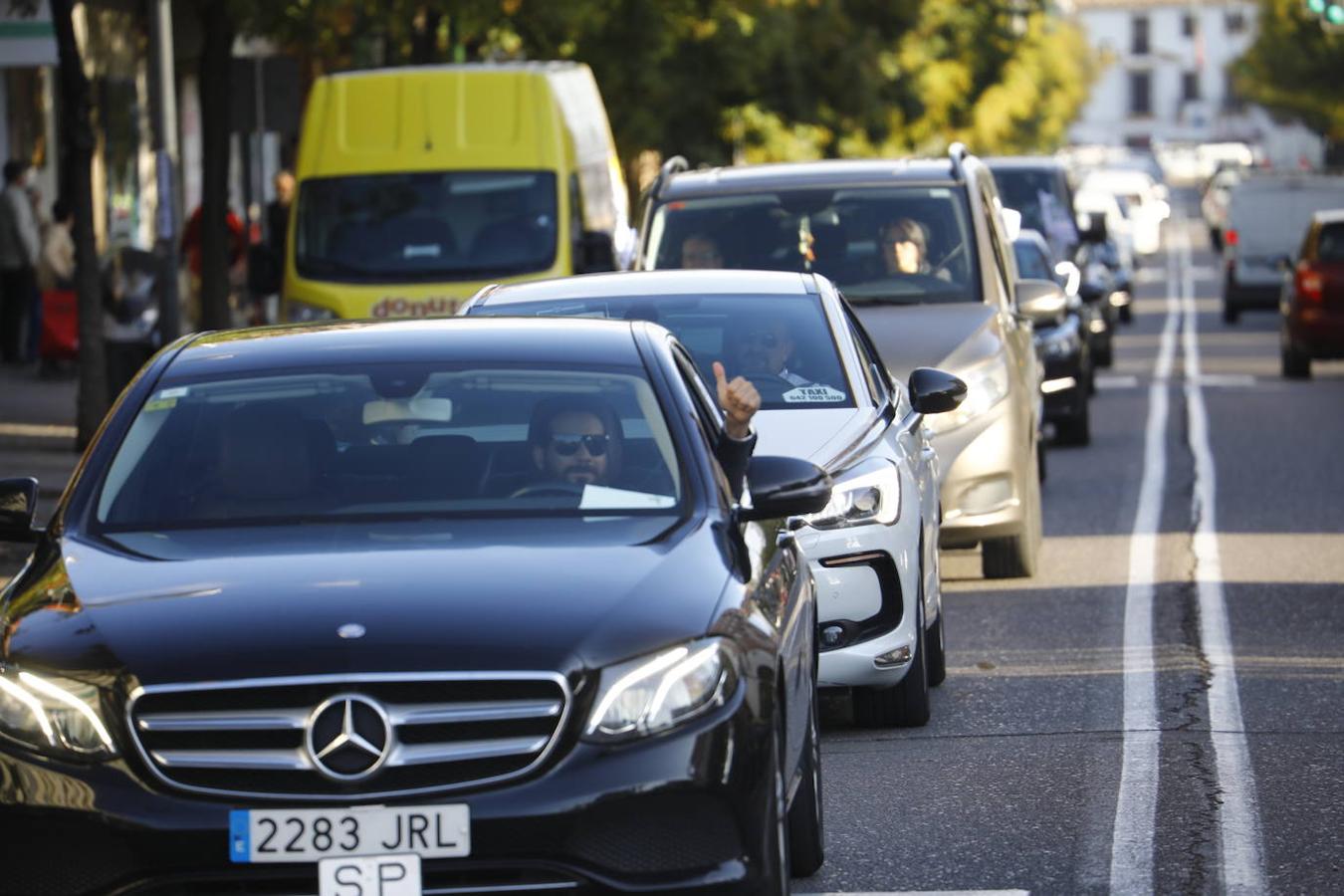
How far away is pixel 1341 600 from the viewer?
1321cm

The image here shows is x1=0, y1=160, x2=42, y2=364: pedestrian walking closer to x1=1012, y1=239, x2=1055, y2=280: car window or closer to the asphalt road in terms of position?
x1=1012, y1=239, x2=1055, y2=280: car window

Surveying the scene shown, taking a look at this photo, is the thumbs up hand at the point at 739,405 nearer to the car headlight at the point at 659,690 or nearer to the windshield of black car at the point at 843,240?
the car headlight at the point at 659,690

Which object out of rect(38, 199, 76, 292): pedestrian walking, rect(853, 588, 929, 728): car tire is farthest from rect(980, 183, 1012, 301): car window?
rect(38, 199, 76, 292): pedestrian walking

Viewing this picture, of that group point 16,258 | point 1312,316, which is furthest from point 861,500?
point 1312,316

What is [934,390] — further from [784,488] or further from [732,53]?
[732,53]

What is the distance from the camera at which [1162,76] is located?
19250 centimetres

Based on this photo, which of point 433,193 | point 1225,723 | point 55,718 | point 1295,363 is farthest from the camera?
point 1295,363

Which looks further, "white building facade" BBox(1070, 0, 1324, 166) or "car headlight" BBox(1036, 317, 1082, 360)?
"white building facade" BBox(1070, 0, 1324, 166)

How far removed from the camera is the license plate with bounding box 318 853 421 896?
223 inches

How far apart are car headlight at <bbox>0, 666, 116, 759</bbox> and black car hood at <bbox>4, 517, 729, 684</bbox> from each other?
53 mm

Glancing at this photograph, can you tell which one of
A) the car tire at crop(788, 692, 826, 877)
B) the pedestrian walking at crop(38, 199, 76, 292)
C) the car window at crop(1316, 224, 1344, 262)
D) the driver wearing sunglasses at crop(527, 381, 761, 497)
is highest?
the driver wearing sunglasses at crop(527, 381, 761, 497)

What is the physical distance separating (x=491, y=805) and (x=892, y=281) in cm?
856

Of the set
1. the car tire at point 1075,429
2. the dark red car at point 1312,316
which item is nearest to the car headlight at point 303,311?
the car tire at point 1075,429

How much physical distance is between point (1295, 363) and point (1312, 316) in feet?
2.07
